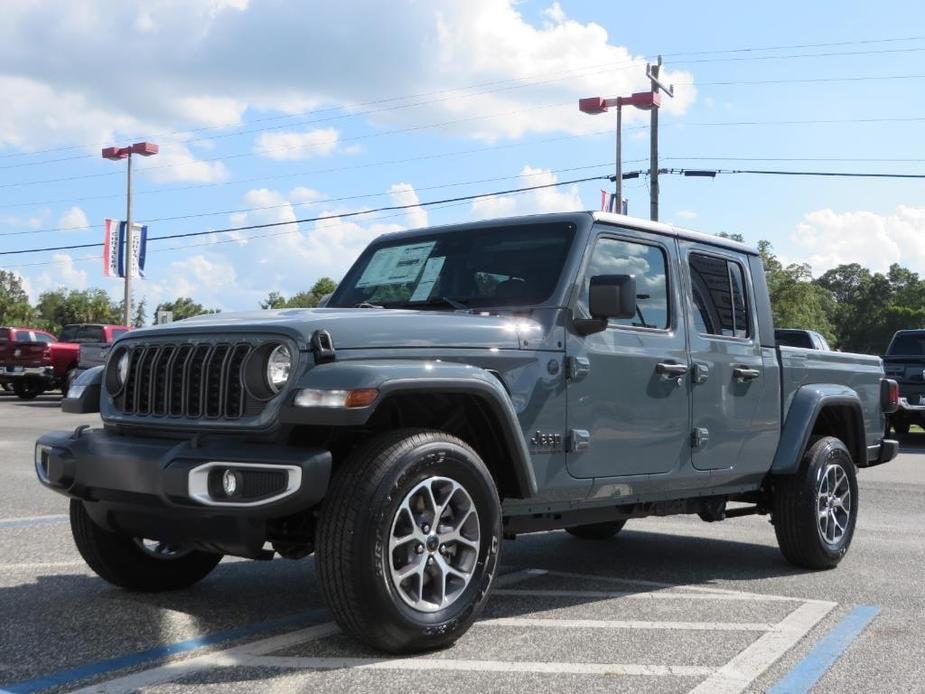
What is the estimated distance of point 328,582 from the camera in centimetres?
418

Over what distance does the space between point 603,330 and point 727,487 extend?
5.21ft

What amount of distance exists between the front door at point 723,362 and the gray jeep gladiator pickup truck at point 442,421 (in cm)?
2

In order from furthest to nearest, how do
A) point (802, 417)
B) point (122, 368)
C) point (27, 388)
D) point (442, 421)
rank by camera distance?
point (27, 388) < point (802, 417) < point (122, 368) < point (442, 421)

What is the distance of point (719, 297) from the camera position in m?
6.40

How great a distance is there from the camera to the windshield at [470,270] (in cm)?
541

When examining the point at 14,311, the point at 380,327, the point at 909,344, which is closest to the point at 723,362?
the point at 380,327

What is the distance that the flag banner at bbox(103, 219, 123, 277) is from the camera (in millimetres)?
42500

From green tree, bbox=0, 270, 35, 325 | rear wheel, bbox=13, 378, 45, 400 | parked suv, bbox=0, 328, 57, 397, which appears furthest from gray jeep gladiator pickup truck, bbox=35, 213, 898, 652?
green tree, bbox=0, 270, 35, 325

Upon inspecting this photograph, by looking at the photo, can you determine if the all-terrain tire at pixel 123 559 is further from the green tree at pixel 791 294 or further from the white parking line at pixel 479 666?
the green tree at pixel 791 294

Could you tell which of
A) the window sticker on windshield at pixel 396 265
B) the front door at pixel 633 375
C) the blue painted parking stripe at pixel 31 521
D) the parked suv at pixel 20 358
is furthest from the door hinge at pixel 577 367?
the parked suv at pixel 20 358

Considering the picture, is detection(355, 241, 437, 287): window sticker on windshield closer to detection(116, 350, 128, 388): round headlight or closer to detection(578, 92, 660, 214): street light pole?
detection(116, 350, 128, 388): round headlight

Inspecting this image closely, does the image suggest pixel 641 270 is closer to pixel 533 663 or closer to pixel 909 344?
pixel 533 663

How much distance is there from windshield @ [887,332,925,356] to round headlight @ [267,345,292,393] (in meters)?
16.9

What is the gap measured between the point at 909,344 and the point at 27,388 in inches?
843
